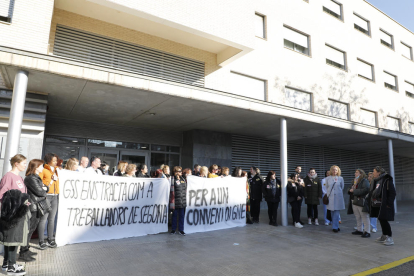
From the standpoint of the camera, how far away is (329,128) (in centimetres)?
1122

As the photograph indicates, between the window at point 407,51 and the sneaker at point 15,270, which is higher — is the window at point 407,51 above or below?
above

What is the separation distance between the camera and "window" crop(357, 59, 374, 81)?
58.8ft

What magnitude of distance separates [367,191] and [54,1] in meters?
10.5

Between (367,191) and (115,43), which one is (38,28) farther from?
(367,191)

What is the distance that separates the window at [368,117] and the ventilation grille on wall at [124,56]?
11766 mm

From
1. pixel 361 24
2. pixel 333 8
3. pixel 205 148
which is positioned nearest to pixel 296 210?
pixel 205 148

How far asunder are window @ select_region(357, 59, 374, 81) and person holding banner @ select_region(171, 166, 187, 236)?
15478 millimetres

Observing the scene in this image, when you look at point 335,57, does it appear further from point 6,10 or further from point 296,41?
point 6,10

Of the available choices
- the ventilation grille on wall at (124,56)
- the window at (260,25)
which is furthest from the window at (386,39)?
the ventilation grille on wall at (124,56)

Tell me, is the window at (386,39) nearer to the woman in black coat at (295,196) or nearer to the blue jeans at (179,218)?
the woman in black coat at (295,196)

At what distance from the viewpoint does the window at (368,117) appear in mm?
17594

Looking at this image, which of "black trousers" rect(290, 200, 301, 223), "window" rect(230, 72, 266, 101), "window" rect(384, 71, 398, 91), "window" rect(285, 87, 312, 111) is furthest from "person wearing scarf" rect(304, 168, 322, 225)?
"window" rect(384, 71, 398, 91)

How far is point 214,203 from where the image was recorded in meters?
8.02

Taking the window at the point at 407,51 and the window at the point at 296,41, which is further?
the window at the point at 407,51
